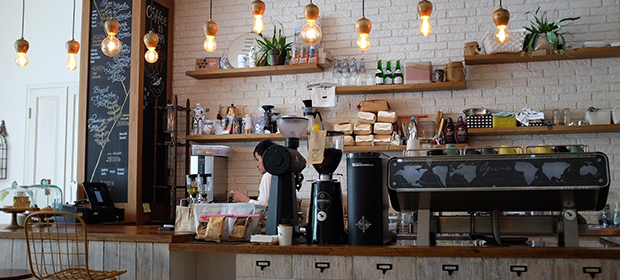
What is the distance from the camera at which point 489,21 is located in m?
5.83

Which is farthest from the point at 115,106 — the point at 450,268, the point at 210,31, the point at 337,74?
the point at 450,268

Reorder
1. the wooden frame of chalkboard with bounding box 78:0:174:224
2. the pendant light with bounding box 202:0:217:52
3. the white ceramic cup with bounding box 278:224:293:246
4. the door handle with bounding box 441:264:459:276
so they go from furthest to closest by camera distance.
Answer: the wooden frame of chalkboard with bounding box 78:0:174:224
the pendant light with bounding box 202:0:217:52
the white ceramic cup with bounding box 278:224:293:246
the door handle with bounding box 441:264:459:276

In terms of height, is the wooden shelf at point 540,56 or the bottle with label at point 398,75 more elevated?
the wooden shelf at point 540,56

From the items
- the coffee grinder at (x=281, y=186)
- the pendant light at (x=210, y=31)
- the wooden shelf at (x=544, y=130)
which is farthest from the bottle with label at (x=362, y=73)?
the coffee grinder at (x=281, y=186)

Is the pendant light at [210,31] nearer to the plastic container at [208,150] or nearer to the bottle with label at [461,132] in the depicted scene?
the plastic container at [208,150]

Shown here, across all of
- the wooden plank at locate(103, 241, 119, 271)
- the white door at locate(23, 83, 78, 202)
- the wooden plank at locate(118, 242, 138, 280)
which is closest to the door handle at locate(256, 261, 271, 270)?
the wooden plank at locate(118, 242, 138, 280)

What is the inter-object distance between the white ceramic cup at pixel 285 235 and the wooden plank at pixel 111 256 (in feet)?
3.37

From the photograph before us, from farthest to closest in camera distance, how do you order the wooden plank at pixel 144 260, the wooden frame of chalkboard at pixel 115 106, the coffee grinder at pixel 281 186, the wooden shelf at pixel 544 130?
the wooden frame of chalkboard at pixel 115 106
the wooden shelf at pixel 544 130
the wooden plank at pixel 144 260
the coffee grinder at pixel 281 186

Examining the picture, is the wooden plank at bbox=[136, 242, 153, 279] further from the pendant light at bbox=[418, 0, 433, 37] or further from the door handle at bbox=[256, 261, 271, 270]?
the pendant light at bbox=[418, 0, 433, 37]

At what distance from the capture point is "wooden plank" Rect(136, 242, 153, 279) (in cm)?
335

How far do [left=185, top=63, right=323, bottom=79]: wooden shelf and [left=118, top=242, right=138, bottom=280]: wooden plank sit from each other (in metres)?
2.98

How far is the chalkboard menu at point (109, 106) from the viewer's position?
6.12 meters

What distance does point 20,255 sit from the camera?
12.3ft

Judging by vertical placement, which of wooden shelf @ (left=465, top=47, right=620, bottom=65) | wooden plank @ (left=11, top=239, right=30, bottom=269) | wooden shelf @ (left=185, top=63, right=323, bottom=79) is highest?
wooden shelf @ (left=465, top=47, right=620, bottom=65)
